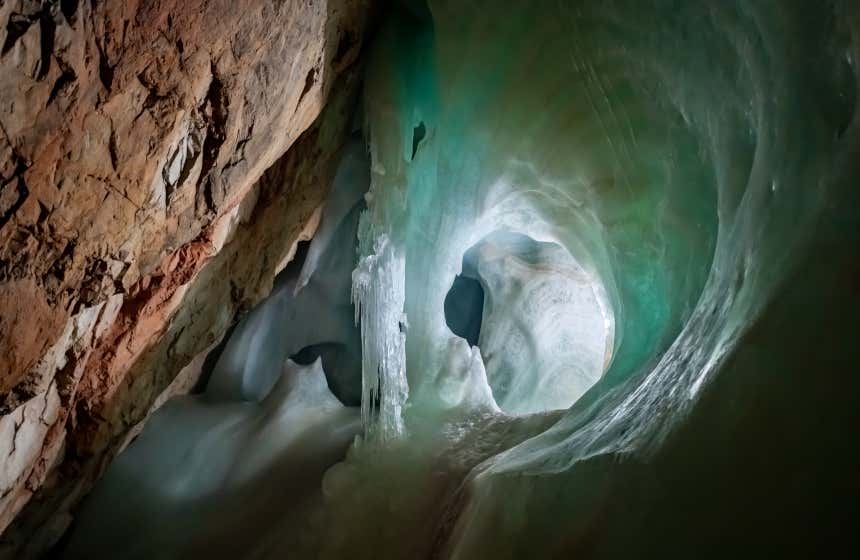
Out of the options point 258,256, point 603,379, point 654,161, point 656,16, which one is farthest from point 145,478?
point 656,16

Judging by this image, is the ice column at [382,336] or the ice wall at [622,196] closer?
the ice wall at [622,196]

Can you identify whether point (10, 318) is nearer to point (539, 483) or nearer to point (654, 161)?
point (539, 483)

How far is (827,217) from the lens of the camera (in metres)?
1.44

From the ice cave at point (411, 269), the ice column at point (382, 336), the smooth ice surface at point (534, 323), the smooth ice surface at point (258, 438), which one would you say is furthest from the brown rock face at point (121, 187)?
the smooth ice surface at point (534, 323)

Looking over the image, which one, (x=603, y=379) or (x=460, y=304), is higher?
(x=460, y=304)

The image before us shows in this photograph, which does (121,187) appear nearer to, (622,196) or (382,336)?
(382,336)

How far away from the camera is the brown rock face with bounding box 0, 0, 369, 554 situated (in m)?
2.23

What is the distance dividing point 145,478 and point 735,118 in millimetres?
4222

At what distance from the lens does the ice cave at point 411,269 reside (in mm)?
1497

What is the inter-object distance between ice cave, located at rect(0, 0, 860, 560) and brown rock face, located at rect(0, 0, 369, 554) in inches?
0.6

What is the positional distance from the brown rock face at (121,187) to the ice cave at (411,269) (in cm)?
1

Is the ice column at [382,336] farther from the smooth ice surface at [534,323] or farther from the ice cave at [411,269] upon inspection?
the smooth ice surface at [534,323]

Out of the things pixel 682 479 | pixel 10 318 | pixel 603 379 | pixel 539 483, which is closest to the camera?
pixel 682 479

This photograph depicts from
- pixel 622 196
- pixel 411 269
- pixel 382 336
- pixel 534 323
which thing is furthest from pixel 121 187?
pixel 534 323
